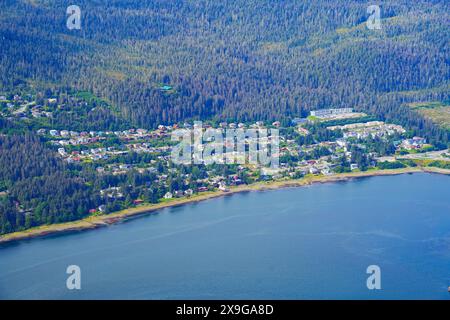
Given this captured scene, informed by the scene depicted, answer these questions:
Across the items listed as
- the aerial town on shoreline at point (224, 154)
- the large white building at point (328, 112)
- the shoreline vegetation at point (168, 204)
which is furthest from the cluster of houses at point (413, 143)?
the large white building at point (328, 112)

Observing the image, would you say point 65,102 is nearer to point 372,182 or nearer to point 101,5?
point 372,182

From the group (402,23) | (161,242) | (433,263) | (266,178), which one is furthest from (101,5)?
(433,263)

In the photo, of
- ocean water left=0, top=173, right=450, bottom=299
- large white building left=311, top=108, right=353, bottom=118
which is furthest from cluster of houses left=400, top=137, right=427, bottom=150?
ocean water left=0, top=173, right=450, bottom=299

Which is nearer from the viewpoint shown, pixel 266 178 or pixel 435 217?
pixel 435 217

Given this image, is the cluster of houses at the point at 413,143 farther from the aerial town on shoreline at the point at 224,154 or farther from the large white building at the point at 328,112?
the large white building at the point at 328,112

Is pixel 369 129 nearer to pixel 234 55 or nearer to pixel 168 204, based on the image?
pixel 168 204

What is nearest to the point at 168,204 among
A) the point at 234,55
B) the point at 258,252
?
the point at 258,252

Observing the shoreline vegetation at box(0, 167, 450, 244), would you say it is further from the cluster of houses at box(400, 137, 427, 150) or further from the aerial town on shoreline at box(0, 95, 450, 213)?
the cluster of houses at box(400, 137, 427, 150)

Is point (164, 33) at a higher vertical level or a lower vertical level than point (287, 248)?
higher
